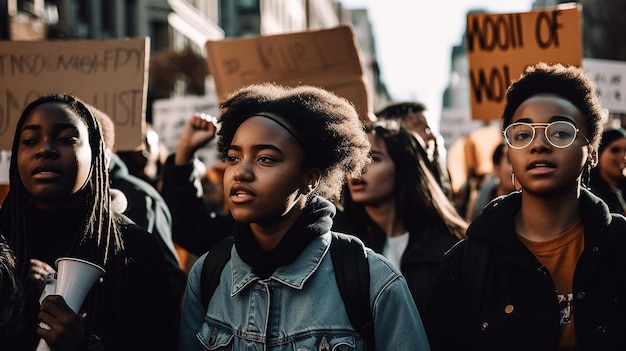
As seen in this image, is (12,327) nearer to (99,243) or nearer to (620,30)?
(99,243)

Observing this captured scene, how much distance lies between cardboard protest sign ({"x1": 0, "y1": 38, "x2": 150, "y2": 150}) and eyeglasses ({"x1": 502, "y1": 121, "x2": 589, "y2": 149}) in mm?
2469

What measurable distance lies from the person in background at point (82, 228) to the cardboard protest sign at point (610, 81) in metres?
5.00

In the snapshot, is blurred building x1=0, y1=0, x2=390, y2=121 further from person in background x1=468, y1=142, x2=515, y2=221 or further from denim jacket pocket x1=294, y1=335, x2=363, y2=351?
denim jacket pocket x1=294, y1=335, x2=363, y2=351

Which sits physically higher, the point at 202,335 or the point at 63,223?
the point at 63,223

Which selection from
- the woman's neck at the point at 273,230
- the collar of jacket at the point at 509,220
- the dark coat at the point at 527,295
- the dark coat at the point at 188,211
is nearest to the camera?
the dark coat at the point at 527,295

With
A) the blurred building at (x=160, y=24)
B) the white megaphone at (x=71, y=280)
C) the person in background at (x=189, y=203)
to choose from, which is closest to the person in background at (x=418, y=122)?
the blurred building at (x=160, y=24)

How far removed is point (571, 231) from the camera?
9.04 ft

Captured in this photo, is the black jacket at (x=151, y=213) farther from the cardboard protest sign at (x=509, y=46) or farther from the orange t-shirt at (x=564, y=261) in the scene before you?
the cardboard protest sign at (x=509, y=46)

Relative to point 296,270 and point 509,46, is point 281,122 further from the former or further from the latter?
point 509,46

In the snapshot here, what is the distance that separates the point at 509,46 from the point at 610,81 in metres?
1.61

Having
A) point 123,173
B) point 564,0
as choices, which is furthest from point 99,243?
point 564,0

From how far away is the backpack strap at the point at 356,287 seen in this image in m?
2.62

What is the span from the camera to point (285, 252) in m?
2.70

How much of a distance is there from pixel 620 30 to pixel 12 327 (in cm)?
2371
